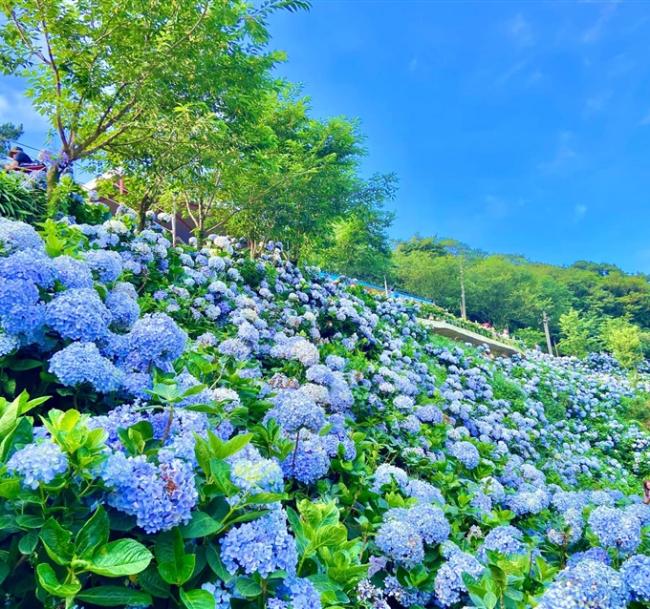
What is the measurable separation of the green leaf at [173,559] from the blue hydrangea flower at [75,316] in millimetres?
761

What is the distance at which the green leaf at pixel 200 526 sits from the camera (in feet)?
2.63

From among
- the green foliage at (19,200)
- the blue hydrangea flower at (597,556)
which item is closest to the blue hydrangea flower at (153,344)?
the blue hydrangea flower at (597,556)

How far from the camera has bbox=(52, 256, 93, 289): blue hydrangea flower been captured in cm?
152

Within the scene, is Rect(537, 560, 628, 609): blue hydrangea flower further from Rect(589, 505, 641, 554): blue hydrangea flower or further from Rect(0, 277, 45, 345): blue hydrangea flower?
Rect(0, 277, 45, 345): blue hydrangea flower

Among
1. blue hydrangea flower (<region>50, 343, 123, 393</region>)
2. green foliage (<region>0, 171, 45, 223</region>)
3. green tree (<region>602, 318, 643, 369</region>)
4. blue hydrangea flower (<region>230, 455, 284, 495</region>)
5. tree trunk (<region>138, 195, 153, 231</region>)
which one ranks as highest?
tree trunk (<region>138, 195, 153, 231</region>)

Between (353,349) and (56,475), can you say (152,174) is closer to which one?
(353,349)

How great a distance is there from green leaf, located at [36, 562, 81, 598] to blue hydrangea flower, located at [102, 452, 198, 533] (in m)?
0.13

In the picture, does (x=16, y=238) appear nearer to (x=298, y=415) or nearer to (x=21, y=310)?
(x=21, y=310)

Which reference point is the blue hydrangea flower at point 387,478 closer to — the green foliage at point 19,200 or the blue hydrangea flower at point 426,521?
the blue hydrangea flower at point 426,521

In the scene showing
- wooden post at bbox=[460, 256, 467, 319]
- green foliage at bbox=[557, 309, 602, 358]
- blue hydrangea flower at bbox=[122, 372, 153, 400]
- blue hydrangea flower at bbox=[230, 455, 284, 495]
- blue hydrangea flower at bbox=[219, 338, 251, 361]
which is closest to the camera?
blue hydrangea flower at bbox=[230, 455, 284, 495]

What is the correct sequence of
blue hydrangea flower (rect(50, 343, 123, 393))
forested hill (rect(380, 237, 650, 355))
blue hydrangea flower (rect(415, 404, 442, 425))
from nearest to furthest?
blue hydrangea flower (rect(50, 343, 123, 393)) → blue hydrangea flower (rect(415, 404, 442, 425)) → forested hill (rect(380, 237, 650, 355))

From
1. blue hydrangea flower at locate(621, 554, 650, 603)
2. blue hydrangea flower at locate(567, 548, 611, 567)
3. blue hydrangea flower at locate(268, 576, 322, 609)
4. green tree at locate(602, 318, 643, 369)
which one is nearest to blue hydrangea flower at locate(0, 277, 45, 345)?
blue hydrangea flower at locate(268, 576, 322, 609)

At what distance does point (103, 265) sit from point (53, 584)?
1562 millimetres

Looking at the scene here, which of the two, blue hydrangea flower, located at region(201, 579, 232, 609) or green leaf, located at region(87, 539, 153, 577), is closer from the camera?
green leaf, located at region(87, 539, 153, 577)
